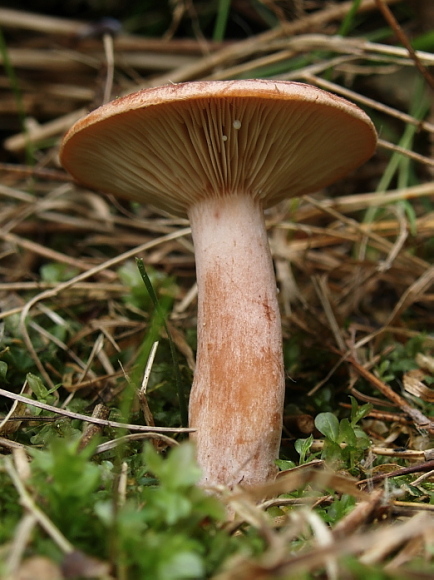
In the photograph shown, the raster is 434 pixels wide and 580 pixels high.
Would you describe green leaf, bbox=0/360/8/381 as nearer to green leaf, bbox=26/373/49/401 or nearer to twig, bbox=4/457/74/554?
green leaf, bbox=26/373/49/401

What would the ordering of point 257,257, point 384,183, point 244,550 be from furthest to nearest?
point 384,183 → point 257,257 → point 244,550

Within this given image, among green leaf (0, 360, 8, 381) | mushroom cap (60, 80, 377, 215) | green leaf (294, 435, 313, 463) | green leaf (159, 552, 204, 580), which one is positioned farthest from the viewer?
green leaf (0, 360, 8, 381)

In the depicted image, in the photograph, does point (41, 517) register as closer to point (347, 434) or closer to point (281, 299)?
point (347, 434)

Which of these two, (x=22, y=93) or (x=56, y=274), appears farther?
(x=22, y=93)

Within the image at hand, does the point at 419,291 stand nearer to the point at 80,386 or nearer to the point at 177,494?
the point at 80,386

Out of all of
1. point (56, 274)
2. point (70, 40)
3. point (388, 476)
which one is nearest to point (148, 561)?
point (388, 476)

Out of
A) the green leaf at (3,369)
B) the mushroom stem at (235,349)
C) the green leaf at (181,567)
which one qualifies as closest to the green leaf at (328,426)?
the mushroom stem at (235,349)

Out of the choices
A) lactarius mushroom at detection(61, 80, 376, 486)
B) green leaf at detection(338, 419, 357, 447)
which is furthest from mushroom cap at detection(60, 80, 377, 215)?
green leaf at detection(338, 419, 357, 447)
